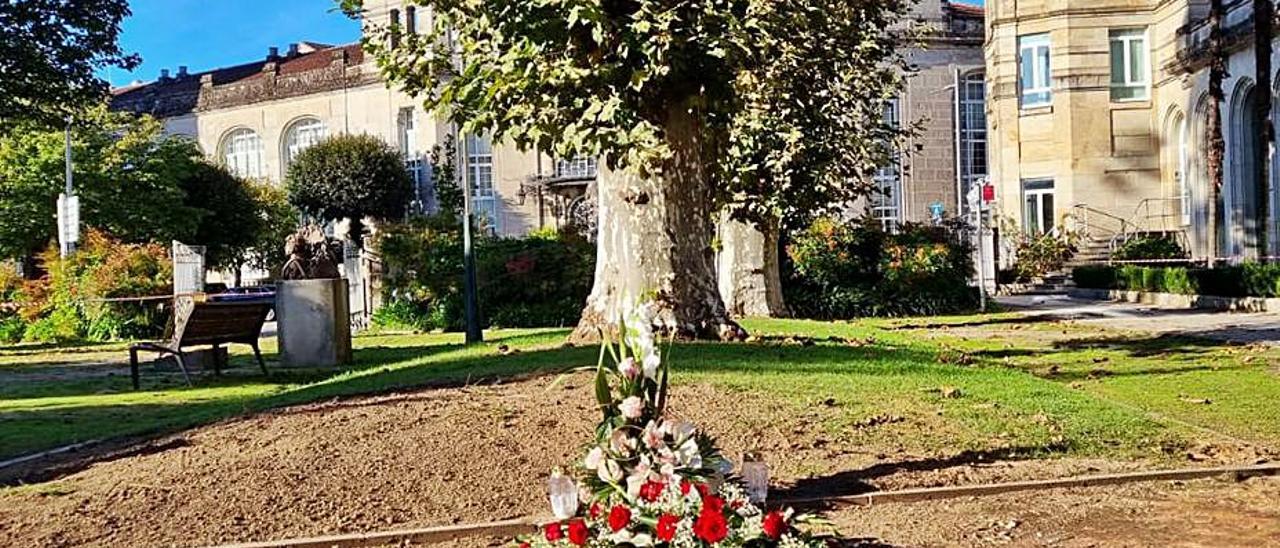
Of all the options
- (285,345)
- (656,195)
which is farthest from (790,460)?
(285,345)

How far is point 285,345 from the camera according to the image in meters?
14.4

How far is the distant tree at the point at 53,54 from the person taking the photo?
22.4m

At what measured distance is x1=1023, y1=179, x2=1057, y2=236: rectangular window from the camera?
44.5 meters

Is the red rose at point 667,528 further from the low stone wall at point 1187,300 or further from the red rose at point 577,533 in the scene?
the low stone wall at point 1187,300

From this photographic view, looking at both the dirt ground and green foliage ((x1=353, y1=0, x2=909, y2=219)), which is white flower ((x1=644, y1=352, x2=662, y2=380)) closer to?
the dirt ground

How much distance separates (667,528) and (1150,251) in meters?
36.7

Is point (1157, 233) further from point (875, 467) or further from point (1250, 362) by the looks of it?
point (875, 467)

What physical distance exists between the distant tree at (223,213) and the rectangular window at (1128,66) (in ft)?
120

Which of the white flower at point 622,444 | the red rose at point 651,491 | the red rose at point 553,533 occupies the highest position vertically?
the white flower at point 622,444

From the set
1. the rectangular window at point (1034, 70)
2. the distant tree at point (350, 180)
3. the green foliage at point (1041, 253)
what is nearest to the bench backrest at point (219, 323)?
the green foliage at point (1041, 253)

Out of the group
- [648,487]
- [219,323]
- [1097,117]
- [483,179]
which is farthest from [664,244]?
[483,179]

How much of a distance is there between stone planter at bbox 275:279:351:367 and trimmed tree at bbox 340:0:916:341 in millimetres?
3113

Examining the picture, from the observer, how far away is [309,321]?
567 inches

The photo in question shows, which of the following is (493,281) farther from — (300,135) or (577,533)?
(300,135)
